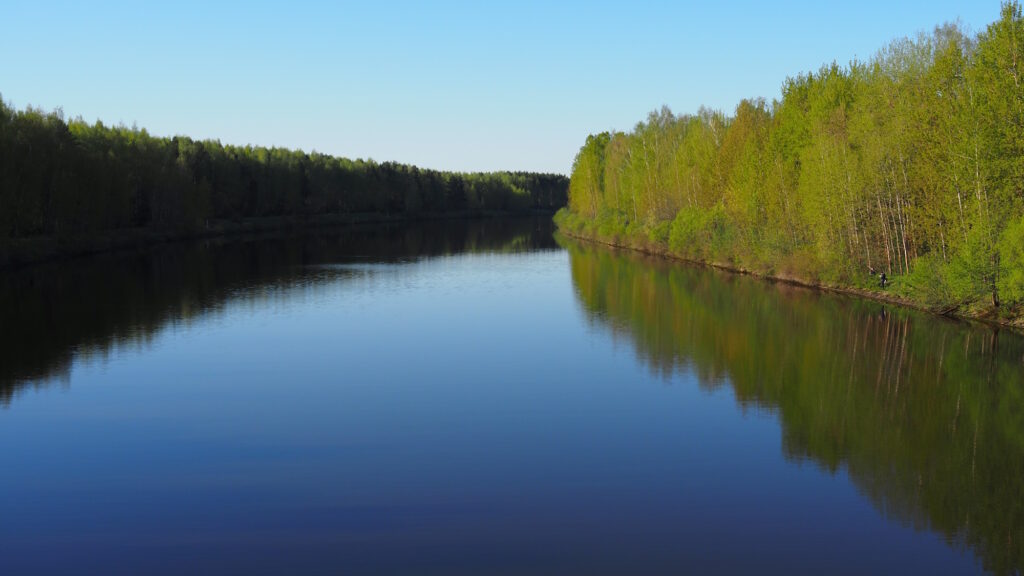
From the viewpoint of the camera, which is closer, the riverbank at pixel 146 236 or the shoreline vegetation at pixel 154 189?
the riverbank at pixel 146 236

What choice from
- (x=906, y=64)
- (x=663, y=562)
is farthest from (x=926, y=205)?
(x=663, y=562)

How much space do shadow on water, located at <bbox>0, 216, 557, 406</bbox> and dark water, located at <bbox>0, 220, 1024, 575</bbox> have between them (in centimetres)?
32

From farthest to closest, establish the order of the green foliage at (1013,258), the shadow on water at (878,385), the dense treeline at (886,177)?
the dense treeline at (886,177)
the green foliage at (1013,258)
the shadow on water at (878,385)

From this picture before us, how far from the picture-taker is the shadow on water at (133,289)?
28.4m

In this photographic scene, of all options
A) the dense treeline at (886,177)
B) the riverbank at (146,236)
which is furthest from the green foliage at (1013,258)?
the riverbank at (146,236)

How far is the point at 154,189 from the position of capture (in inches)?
3455

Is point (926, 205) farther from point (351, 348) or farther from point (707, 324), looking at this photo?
point (351, 348)

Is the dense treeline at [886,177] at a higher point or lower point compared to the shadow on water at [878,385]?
higher

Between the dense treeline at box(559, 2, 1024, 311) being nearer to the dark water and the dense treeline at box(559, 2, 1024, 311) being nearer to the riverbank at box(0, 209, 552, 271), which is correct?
the dark water

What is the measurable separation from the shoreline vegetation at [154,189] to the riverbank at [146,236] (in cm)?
15

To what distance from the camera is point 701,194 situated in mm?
65812

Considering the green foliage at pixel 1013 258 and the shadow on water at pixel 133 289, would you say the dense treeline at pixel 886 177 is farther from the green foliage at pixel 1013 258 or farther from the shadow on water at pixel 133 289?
the shadow on water at pixel 133 289

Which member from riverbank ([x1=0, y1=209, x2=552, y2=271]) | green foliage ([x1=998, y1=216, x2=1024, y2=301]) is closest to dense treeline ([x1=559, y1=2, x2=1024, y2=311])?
green foliage ([x1=998, y1=216, x2=1024, y2=301])

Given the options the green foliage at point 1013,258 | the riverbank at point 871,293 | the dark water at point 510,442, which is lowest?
the dark water at point 510,442
